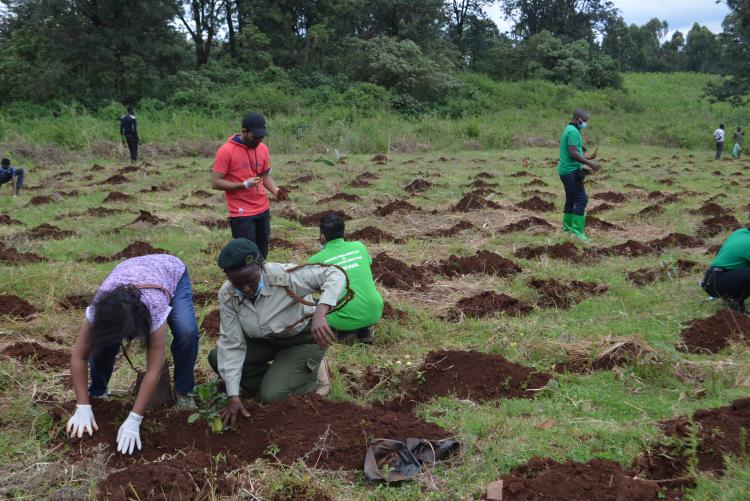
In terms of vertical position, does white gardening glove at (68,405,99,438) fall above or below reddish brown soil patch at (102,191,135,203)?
above

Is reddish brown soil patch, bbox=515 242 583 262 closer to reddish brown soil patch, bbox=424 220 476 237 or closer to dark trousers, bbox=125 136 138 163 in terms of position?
reddish brown soil patch, bbox=424 220 476 237

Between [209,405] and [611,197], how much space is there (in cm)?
972

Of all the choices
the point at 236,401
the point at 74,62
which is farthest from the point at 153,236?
the point at 74,62

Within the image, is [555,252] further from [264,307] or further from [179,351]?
[179,351]

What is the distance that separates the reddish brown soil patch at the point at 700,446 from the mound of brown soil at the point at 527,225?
554 centimetres

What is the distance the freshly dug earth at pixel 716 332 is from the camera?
453 cm

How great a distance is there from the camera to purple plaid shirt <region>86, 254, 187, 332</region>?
129 inches

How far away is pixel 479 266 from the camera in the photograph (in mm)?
6754

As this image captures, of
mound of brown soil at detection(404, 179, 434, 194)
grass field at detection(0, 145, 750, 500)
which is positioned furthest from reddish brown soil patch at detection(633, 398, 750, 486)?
mound of brown soil at detection(404, 179, 434, 194)

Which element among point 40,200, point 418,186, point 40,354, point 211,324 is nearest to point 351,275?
point 211,324

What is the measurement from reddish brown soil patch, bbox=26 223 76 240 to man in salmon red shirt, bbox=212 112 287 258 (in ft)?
12.1

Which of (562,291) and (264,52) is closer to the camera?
(562,291)

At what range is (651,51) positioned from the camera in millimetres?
60469

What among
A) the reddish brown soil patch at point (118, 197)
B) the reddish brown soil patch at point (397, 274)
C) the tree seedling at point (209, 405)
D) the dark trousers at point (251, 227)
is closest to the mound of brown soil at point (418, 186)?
the reddish brown soil patch at point (118, 197)
